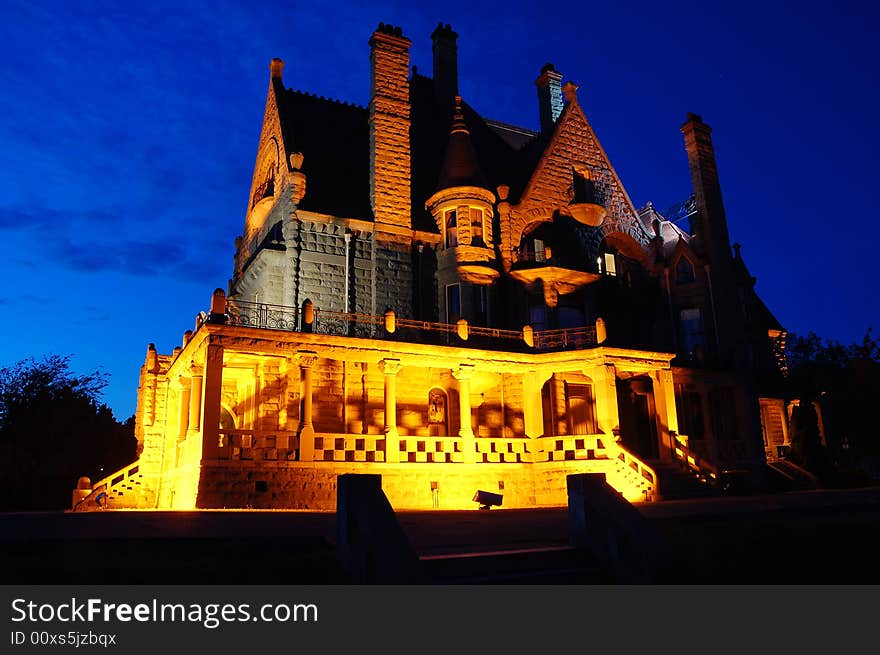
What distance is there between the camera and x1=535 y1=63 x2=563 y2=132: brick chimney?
39.5 meters

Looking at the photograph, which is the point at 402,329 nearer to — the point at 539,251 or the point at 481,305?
the point at 481,305

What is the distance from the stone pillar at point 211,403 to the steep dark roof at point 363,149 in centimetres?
815

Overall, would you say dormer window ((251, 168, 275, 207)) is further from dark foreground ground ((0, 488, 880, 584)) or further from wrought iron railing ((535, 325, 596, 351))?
dark foreground ground ((0, 488, 880, 584))

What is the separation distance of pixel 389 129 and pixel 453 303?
775cm

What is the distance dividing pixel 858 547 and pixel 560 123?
26.9m

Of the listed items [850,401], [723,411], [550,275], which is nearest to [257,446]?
[550,275]

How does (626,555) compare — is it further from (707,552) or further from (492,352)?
(492,352)

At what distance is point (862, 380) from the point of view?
43.6m

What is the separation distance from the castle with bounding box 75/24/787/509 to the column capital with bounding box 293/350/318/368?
0.07 meters

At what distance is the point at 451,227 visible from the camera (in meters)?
30.7
